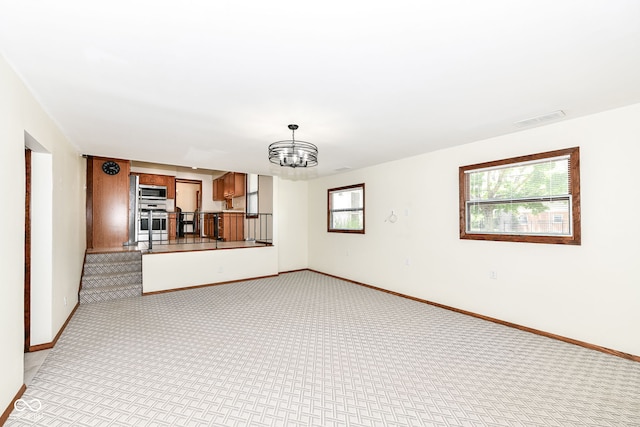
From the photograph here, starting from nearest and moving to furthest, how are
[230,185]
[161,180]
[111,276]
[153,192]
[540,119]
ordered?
[540,119], [111,276], [153,192], [161,180], [230,185]

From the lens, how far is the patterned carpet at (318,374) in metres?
2.02

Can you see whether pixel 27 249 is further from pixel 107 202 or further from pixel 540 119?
pixel 540 119

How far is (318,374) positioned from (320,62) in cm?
253

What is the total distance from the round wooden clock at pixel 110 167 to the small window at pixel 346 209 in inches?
180

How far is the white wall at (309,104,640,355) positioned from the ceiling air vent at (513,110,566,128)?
8.9 inches

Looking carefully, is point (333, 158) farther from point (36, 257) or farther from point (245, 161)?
point (36, 257)

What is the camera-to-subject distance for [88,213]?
5.86 metres

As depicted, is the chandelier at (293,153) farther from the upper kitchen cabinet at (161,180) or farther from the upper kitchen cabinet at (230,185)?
the upper kitchen cabinet at (161,180)

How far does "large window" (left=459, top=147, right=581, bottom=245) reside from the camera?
127 inches

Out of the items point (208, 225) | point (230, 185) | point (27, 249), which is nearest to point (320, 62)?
point (27, 249)

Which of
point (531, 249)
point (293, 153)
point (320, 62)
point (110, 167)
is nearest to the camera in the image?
point (320, 62)

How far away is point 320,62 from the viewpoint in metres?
2.02

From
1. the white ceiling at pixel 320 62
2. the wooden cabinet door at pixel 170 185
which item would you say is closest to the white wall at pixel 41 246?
the white ceiling at pixel 320 62

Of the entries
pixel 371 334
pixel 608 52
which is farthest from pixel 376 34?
pixel 371 334
